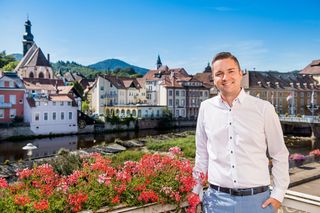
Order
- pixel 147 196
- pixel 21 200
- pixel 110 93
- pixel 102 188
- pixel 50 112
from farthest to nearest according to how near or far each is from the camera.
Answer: pixel 110 93, pixel 50 112, pixel 102 188, pixel 147 196, pixel 21 200

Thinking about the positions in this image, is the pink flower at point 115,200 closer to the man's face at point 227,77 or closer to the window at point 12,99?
the man's face at point 227,77

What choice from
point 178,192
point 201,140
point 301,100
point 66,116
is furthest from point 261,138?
point 301,100

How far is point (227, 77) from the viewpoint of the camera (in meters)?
2.76

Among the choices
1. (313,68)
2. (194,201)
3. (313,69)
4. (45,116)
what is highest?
(313,68)

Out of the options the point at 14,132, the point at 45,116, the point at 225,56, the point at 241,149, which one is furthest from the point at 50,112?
the point at 241,149

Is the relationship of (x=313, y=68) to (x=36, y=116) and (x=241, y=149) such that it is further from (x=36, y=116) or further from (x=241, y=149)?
(x=241, y=149)

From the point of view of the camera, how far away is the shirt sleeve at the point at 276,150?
8.57ft

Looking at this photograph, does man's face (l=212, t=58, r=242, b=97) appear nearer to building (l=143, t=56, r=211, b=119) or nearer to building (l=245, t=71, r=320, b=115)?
building (l=143, t=56, r=211, b=119)

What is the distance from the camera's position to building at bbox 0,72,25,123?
39.1 meters

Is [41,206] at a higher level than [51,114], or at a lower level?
higher

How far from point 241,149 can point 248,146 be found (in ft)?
0.20

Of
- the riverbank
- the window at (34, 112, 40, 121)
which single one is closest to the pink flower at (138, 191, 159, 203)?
the riverbank

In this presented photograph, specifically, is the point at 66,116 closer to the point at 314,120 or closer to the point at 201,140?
the point at 314,120

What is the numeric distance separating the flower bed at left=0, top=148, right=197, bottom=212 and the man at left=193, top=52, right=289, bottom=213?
59 centimetres
